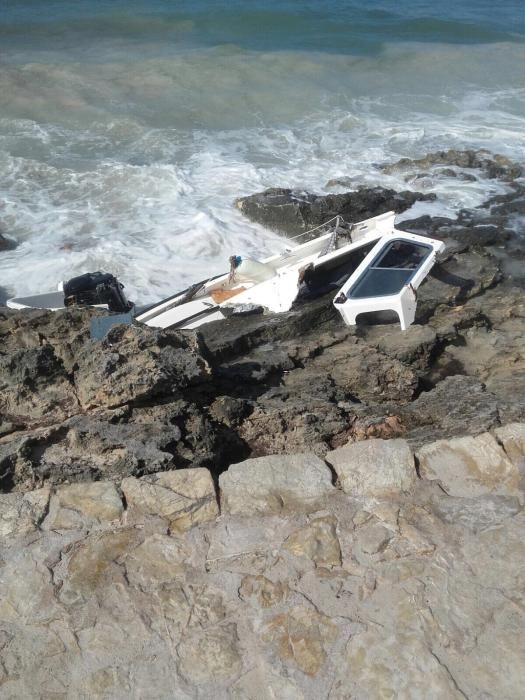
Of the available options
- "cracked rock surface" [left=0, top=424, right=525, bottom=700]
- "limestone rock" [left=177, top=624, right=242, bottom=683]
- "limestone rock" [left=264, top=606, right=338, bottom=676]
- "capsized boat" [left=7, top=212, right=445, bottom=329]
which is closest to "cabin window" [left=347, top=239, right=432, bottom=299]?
"capsized boat" [left=7, top=212, right=445, bottom=329]

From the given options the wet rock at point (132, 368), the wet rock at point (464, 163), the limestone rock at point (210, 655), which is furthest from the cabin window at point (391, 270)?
the wet rock at point (464, 163)

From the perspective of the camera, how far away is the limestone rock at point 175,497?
4336mm

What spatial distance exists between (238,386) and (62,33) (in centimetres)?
2685

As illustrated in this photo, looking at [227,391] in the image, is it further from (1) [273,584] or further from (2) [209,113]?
(2) [209,113]

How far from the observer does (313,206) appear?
1330 cm

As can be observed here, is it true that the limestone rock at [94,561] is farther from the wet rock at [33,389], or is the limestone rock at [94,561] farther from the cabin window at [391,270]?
the cabin window at [391,270]

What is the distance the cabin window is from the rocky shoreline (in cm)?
174

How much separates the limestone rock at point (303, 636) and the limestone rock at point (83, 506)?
124 centimetres

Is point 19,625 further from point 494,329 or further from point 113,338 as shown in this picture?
point 494,329

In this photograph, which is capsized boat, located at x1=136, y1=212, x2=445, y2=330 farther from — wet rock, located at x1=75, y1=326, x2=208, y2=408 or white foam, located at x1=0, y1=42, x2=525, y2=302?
wet rock, located at x1=75, y1=326, x2=208, y2=408

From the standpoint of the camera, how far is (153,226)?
45.6 feet

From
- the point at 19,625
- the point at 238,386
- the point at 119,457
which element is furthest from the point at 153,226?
the point at 19,625

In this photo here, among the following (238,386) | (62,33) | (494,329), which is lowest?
(62,33)

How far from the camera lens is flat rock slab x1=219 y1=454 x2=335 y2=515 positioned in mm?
4391
